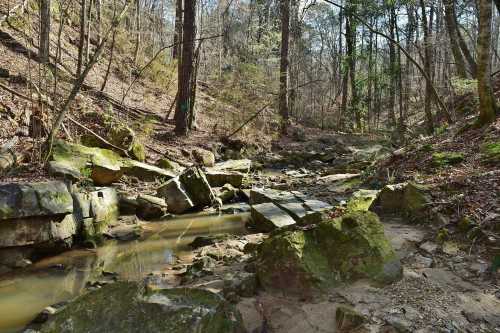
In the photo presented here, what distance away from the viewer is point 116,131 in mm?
10414

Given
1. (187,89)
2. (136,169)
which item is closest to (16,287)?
(136,169)

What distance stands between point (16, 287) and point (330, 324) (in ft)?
13.3

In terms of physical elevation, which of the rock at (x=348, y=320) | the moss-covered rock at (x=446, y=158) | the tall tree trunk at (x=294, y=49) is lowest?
the rock at (x=348, y=320)

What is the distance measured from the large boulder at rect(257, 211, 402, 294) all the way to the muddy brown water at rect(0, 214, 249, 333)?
2256 mm

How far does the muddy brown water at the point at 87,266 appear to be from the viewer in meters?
4.76

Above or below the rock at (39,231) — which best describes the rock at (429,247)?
below

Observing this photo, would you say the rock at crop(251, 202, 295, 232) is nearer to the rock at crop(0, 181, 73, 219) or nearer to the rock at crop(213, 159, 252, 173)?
the rock at crop(0, 181, 73, 219)

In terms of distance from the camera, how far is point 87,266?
596 cm

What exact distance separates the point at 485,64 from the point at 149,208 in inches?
286

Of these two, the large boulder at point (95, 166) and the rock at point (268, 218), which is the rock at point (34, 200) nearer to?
the large boulder at point (95, 166)

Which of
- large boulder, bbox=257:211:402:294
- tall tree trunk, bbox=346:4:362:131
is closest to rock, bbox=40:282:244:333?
large boulder, bbox=257:211:402:294

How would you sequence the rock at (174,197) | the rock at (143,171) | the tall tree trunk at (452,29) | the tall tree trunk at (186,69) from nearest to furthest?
the rock at (174,197), the rock at (143,171), the tall tree trunk at (186,69), the tall tree trunk at (452,29)

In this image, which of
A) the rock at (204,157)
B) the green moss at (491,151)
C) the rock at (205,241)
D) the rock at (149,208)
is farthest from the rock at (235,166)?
the green moss at (491,151)

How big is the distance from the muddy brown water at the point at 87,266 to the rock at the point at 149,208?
1.03ft
